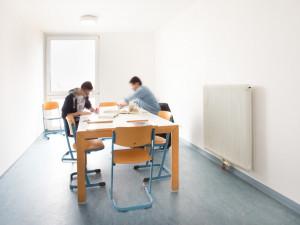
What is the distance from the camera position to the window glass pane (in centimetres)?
660

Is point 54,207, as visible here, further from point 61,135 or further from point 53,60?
point 53,60

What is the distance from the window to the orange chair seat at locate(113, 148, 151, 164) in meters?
4.31

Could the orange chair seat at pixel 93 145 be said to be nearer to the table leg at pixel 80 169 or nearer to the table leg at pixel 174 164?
the table leg at pixel 80 169

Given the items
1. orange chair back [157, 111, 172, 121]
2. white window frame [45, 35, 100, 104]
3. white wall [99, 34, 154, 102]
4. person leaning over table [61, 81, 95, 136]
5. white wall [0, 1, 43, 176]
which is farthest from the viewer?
white wall [99, 34, 154, 102]

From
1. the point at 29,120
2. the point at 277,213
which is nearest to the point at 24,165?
A: the point at 29,120

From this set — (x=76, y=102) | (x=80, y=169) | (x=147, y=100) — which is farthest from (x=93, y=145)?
(x=147, y=100)

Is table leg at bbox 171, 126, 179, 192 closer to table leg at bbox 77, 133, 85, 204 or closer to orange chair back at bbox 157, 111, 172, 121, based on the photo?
orange chair back at bbox 157, 111, 172, 121

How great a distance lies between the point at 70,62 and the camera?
6.66m

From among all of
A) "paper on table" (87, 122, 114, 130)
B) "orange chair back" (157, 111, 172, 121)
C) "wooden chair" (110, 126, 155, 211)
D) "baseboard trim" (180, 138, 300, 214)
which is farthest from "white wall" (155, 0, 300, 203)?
"paper on table" (87, 122, 114, 130)

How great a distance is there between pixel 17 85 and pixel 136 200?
9.70 feet

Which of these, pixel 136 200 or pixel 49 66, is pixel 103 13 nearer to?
pixel 49 66

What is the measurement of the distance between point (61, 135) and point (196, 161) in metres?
3.67

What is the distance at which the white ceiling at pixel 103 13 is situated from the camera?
13.8 ft

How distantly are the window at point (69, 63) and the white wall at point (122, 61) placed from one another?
9.1 inches
